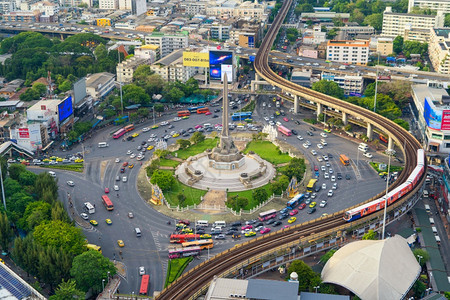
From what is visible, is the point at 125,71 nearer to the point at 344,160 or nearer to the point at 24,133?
the point at 24,133

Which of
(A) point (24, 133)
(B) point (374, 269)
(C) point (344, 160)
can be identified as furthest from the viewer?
(A) point (24, 133)

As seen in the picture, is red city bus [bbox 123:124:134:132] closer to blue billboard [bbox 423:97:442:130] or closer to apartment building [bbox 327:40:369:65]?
blue billboard [bbox 423:97:442:130]

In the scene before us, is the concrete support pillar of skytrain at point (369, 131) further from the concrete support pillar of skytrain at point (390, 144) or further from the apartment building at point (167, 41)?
the apartment building at point (167, 41)

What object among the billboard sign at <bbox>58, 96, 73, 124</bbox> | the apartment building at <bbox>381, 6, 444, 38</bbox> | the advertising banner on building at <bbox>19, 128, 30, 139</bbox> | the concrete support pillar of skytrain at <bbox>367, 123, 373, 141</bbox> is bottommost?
the concrete support pillar of skytrain at <bbox>367, 123, 373, 141</bbox>

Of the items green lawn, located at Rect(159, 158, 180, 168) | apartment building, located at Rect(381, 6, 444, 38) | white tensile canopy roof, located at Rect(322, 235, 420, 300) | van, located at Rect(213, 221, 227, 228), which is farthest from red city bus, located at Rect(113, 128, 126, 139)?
apartment building, located at Rect(381, 6, 444, 38)

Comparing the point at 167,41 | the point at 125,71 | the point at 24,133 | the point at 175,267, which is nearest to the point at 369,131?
the point at 175,267
